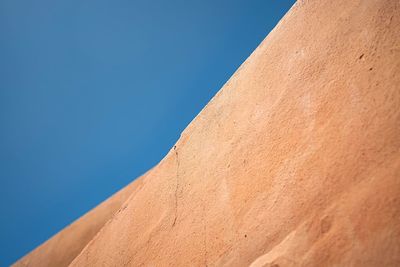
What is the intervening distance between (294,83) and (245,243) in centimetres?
108

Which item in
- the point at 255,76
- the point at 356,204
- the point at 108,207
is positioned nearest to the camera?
the point at 356,204

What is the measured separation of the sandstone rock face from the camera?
145 centimetres

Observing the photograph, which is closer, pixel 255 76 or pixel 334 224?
pixel 334 224

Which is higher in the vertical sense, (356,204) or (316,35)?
(316,35)

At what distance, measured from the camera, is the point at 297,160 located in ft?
5.84

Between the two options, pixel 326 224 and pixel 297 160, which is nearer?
pixel 326 224

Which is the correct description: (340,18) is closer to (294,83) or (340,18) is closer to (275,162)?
(294,83)

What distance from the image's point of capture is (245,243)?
1.85 meters

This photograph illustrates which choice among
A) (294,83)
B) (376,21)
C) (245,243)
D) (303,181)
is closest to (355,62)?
(376,21)

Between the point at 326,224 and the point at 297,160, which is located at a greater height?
the point at 297,160

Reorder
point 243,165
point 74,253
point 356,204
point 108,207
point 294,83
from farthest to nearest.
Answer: point 108,207
point 74,253
point 243,165
point 294,83
point 356,204

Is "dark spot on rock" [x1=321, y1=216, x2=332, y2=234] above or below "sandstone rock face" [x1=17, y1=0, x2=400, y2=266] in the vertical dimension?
below

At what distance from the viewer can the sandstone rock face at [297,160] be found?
4.75 feet

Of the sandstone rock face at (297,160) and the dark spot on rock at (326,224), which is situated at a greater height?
the sandstone rock face at (297,160)
